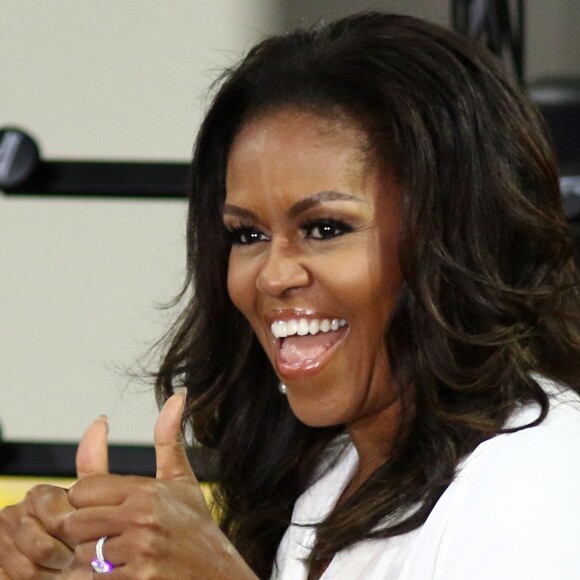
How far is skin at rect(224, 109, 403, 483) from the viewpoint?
1.49 m

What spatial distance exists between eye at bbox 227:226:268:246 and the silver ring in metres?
0.47

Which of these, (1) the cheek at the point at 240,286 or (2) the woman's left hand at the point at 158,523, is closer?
(2) the woman's left hand at the point at 158,523

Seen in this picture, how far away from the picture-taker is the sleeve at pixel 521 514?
1.24 metres

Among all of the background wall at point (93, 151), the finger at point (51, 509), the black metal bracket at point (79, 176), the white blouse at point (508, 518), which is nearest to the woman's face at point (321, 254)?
the white blouse at point (508, 518)

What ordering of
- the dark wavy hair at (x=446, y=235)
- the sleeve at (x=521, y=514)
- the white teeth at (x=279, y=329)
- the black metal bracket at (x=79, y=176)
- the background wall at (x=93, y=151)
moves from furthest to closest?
1. the background wall at (x=93, y=151)
2. the black metal bracket at (x=79, y=176)
3. the white teeth at (x=279, y=329)
4. the dark wavy hair at (x=446, y=235)
5. the sleeve at (x=521, y=514)

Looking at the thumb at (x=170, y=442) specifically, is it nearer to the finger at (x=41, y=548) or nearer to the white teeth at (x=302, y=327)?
the finger at (x=41, y=548)

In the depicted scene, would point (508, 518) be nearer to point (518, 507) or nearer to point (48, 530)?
point (518, 507)

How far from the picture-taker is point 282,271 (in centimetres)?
152

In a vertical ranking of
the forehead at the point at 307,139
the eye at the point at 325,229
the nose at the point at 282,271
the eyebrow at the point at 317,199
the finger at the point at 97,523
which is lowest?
the finger at the point at 97,523

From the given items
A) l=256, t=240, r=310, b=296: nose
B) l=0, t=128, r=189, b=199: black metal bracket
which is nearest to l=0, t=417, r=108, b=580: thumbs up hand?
l=256, t=240, r=310, b=296: nose

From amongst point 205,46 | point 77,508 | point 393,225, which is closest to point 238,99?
point 393,225

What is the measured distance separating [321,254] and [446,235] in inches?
5.6

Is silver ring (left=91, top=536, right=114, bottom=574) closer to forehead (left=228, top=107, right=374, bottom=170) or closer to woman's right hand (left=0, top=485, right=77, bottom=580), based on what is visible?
woman's right hand (left=0, top=485, right=77, bottom=580)

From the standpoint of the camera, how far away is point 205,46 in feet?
8.82
